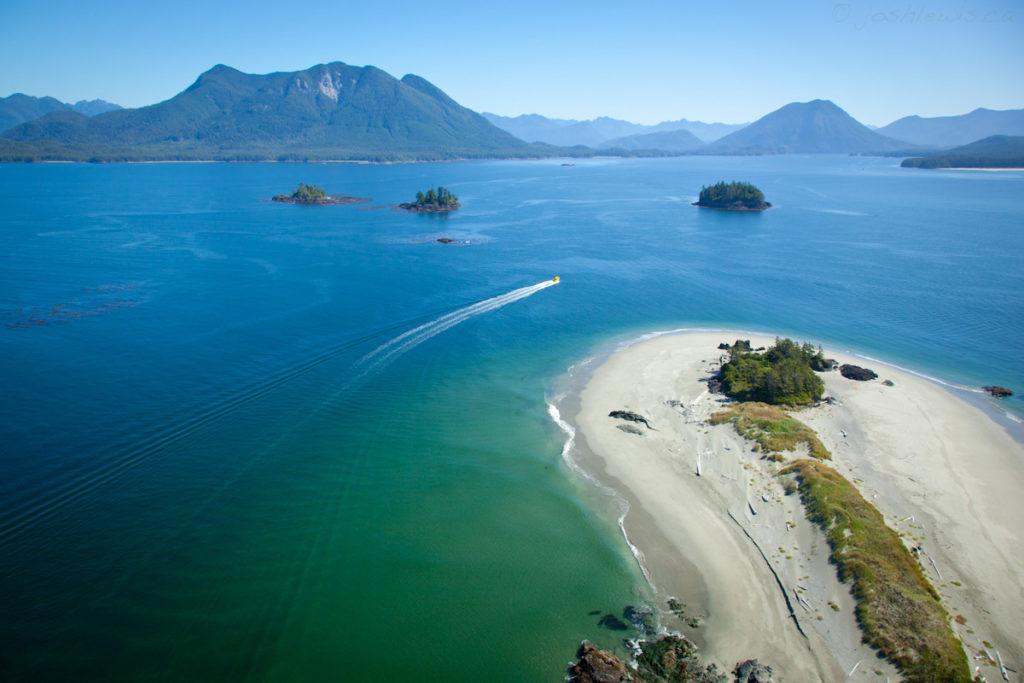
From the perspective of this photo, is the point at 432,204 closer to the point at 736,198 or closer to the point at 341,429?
the point at 736,198

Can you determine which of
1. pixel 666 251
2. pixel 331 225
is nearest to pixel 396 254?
pixel 331 225

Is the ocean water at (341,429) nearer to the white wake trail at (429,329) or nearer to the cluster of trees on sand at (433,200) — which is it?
the white wake trail at (429,329)

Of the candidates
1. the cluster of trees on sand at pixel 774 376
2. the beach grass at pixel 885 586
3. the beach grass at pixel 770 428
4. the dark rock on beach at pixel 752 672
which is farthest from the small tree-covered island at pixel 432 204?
the dark rock on beach at pixel 752 672

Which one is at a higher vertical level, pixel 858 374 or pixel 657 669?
pixel 858 374

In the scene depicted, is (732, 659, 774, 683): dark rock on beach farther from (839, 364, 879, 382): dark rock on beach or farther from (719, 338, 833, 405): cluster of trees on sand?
(839, 364, 879, 382): dark rock on beach

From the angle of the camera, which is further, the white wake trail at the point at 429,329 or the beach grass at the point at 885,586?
the white wake trail at the point at 429,329

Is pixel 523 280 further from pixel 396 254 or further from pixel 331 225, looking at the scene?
pixel 331 225

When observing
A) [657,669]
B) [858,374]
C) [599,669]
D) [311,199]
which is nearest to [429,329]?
[599,669]
